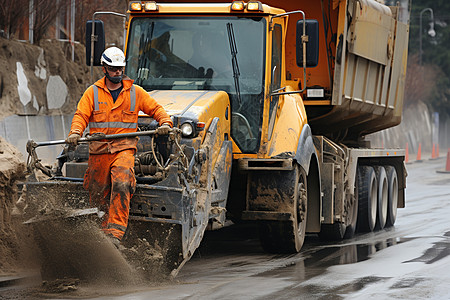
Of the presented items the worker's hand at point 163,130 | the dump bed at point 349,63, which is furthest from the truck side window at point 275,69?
the worker's hand at point 163,130

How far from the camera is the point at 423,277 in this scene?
883 centimetres

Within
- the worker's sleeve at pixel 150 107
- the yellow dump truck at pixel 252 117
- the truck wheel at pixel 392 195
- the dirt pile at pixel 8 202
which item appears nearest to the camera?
the yellow dump truck at pixel 252 117

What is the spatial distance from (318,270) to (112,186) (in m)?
2.70

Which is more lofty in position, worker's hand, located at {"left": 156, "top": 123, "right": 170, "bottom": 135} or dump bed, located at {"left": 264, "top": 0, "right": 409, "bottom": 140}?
dump bed, located at {"left": 264, "top": 0, "right": 409, "bottom": 140}

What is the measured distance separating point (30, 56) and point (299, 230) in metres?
9.45

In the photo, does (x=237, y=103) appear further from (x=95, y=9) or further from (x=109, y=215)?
(x=95, y=9)

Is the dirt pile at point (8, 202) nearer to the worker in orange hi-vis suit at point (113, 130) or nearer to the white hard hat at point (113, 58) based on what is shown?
the worker in orange hi-vis suit at point (113, 130)

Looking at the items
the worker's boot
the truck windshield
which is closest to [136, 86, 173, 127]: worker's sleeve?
the worker's boot

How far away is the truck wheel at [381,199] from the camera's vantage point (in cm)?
1490

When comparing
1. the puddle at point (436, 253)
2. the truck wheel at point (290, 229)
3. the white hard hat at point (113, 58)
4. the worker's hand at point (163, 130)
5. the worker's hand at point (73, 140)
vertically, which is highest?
the white hard hat at point (113, 58)

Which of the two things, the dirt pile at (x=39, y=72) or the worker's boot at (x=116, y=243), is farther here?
the dirt pile at (x=39, y=72)

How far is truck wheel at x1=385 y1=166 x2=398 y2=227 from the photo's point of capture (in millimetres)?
15359

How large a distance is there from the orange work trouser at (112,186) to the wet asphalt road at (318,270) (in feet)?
1.96

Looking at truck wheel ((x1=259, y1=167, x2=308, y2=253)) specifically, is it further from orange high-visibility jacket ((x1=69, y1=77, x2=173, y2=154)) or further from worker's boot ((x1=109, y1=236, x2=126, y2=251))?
worker's boot ((x1=109, y1=236, x2=126, y2=251))
